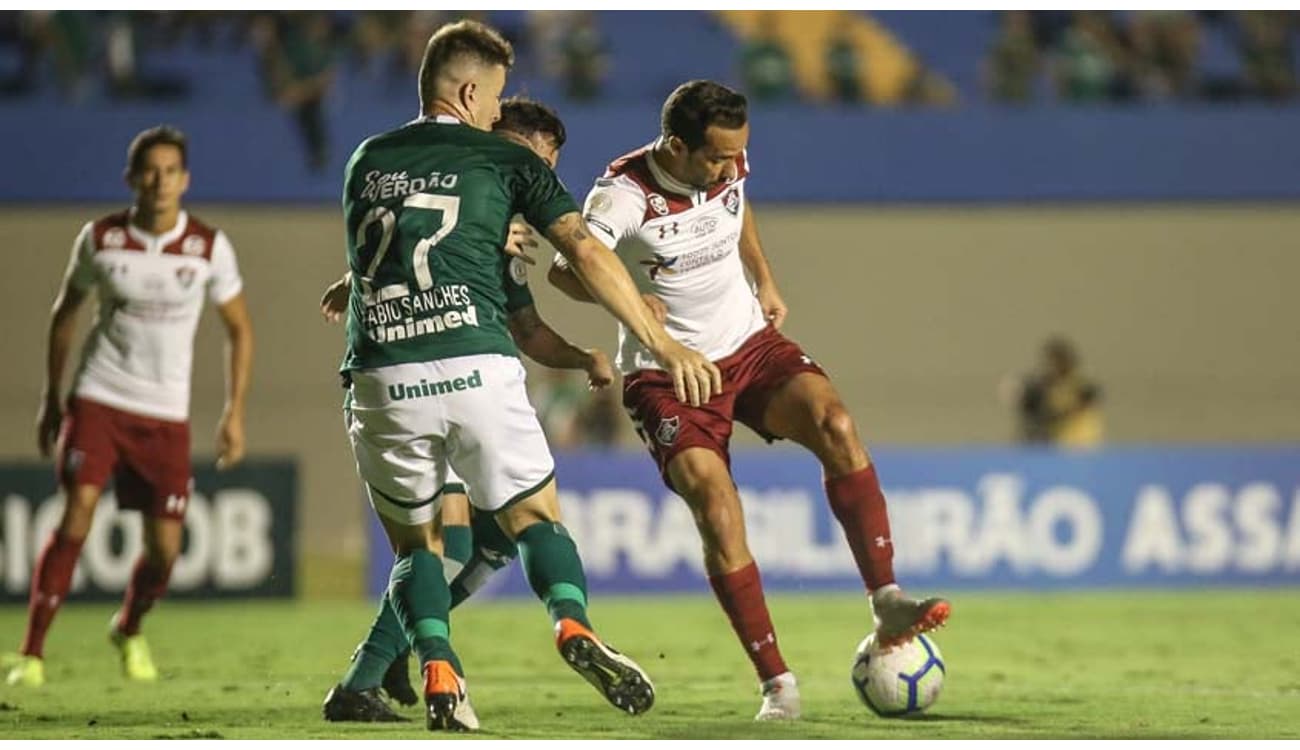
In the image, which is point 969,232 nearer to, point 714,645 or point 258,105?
point 258,105

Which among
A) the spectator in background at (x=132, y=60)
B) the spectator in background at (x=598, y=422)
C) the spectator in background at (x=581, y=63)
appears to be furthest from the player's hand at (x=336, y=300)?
the spectator in background at (x=581, y=63)

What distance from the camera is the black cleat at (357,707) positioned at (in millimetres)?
6906

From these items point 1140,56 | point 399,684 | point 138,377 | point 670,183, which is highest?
point 1140,56

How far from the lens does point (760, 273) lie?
7859 mm

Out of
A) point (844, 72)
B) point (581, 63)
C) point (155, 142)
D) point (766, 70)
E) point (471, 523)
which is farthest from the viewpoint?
point (844, 72)

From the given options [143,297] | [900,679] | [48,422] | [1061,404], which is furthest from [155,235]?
[1061,404]

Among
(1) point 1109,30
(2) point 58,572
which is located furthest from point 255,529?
(1) point 1109,30

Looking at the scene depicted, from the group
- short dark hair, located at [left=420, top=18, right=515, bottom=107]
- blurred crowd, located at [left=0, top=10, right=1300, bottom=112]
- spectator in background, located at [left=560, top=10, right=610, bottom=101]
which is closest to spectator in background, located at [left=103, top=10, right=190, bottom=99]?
blurred crowd, located at [left=0, top=10, right=1300, bottom=112]

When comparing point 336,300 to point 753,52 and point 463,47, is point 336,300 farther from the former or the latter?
point 753,52

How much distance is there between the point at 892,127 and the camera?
19.4m

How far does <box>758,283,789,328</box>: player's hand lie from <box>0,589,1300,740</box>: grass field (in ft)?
4.53

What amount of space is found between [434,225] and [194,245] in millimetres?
3329

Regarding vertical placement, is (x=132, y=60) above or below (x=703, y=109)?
above

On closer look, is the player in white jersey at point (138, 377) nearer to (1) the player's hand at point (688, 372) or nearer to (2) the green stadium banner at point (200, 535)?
(1) the player's hand at point (688, 372)
